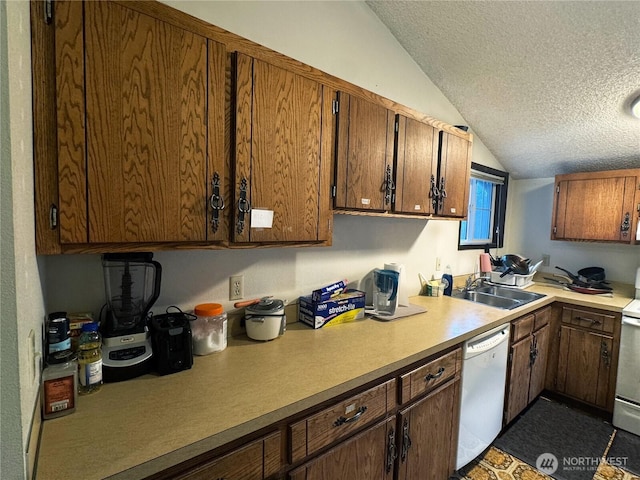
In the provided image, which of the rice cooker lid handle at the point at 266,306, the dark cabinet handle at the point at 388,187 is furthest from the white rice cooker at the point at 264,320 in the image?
the dark cabinet handle at the point at 388,187

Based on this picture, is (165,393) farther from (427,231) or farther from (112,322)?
(427,231)

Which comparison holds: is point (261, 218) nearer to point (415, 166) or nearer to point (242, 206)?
point (242, 206)

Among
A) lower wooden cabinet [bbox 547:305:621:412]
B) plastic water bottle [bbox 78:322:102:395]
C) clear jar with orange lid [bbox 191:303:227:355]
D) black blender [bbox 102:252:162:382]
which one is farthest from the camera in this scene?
lower wooden cabinet [bbox 547:305:621:412]

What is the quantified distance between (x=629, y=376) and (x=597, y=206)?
1.36m

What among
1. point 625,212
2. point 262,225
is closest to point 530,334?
point 625,212

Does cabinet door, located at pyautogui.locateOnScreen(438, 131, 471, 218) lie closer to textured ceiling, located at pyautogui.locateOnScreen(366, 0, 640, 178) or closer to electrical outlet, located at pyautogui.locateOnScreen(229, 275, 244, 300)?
textured ceiling, located at pyautogui.locateOnScreen(366, 0, 640, 178)

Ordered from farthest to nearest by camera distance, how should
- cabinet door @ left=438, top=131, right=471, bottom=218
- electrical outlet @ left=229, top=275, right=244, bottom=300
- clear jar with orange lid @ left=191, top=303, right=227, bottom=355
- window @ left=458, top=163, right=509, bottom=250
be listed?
window @ left=458, top=163, right=509, bottom=250, cabinet door @ left=438, top=131, right=471, bottom=218, electrical outlet @ left=229, top=275, right=244, bottom=300, clear jar with orange lid @ left=191, top=303, right=227, bottom=355

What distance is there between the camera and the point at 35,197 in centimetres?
82

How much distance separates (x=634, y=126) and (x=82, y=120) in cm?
324

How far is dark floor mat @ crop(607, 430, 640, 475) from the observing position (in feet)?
6.35

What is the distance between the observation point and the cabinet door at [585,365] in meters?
2.37

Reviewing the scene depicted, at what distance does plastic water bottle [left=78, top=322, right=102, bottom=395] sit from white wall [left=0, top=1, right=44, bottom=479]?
267 mm

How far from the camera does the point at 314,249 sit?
1805 mm

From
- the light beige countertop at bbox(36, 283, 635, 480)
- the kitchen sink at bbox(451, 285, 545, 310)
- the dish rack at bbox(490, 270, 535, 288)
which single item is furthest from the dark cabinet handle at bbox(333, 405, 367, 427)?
the dish rack at bbox(490, 270, 535, 288)
